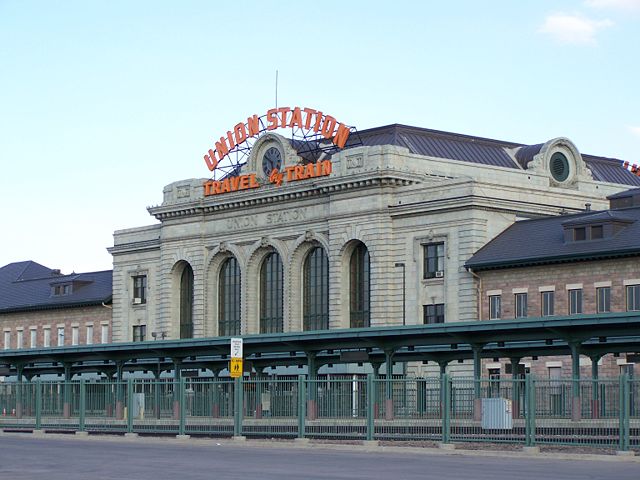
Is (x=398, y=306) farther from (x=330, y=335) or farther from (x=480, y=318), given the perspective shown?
(x=330, y=335)

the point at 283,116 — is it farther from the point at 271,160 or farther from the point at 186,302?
the point at 186,302

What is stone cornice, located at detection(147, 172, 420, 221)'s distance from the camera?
89375mm

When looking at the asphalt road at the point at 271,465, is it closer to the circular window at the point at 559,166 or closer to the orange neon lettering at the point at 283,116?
the orange neon lettering at the point at 283,116

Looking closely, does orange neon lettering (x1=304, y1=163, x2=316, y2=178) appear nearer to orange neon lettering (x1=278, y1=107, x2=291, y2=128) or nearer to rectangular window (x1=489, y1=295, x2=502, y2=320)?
orange neon lettering (x1=278, y1=107, x2=291, y2=128)

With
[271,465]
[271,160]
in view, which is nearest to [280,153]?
[271,160]

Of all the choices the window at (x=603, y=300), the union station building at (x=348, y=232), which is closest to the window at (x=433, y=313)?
the union station building at (x=348, y=232)

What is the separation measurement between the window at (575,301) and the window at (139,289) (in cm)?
4164

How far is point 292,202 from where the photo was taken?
96.2 meters

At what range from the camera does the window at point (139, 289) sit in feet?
362

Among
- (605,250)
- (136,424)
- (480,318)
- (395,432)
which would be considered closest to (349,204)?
(480,318)

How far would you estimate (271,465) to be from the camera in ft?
127

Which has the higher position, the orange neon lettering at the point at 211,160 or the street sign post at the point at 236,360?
the orange neon lettering at the point at 211,160

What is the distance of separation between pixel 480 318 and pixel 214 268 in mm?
25646

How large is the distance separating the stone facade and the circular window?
0.64m
